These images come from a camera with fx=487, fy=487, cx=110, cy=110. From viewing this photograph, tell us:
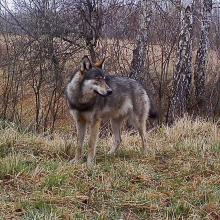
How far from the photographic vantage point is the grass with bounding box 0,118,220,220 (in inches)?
178

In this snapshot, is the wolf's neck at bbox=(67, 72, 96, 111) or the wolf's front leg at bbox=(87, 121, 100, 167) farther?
the wolf's neck at bbox=(67, 72, 96, 111)

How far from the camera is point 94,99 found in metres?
6.90

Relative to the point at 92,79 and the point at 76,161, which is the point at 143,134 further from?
the point at 76,161

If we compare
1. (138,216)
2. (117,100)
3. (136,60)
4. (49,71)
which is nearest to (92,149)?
(117,100)

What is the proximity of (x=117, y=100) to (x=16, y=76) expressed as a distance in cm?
688

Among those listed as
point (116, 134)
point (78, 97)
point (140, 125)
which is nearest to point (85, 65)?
point (78, 97)

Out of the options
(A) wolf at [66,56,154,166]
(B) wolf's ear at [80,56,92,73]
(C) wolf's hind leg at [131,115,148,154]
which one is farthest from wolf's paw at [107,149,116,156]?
(B) wolf's ear at [80,56,92,73]

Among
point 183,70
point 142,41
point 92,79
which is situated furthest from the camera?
point 142,41

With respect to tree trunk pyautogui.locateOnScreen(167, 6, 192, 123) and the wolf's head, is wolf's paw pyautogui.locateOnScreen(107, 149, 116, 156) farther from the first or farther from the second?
tree trunk pyautogui.locateOnScreen(167, 6, 192, 123)

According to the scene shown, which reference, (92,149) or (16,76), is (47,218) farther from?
(16,76)

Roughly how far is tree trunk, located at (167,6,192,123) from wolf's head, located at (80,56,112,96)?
567 cm

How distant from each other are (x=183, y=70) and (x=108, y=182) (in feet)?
24.9

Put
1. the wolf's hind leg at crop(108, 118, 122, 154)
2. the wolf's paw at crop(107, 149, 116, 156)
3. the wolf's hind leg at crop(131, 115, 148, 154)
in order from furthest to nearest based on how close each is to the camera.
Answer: the wolf's hind leg at crop(131, 115, 148, 154) < the wolf's hind leg at crop(108, 118, 122, 154) < the wolf's paw at crop(107, 149, 116, 156)

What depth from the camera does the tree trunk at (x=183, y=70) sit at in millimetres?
11984
